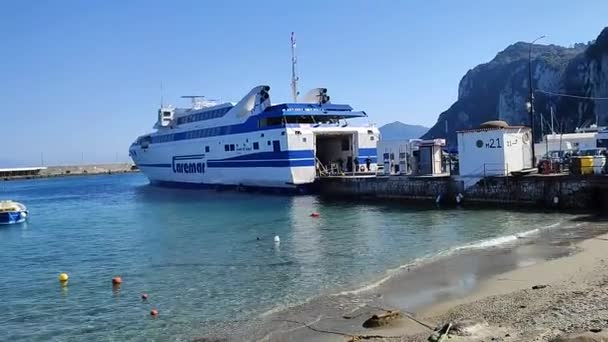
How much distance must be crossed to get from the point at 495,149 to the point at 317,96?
2318cm

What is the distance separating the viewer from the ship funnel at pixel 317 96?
50.7 meters

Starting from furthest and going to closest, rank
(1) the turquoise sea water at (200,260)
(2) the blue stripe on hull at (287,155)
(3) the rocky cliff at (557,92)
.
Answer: (3) the rocky cliff at (557,92)
(2) the blue stripe on hull at (287,155)
(1) the turquoise sea water at (200,260)

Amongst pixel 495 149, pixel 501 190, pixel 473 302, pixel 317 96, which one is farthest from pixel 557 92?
pixel 473 302

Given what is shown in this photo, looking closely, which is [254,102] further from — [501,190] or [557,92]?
[557,92]

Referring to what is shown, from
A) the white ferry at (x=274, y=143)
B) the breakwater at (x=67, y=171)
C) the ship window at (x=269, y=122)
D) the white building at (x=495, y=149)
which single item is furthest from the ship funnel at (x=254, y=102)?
the breakwater at (x=67, y=171)

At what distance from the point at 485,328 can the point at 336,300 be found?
4.36 m

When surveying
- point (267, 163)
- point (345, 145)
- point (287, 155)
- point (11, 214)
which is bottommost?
point (11, 214)

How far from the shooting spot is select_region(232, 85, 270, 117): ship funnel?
47406 mm

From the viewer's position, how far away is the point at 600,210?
1039 inches

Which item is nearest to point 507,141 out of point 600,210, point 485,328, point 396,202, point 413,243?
point 600,210

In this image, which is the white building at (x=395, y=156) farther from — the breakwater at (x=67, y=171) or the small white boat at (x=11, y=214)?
the breakwater at (x=67, y=171)

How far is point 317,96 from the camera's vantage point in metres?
51.3

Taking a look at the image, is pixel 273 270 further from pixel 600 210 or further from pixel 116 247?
pixel 600 210

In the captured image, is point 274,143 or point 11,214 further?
point 274,143
